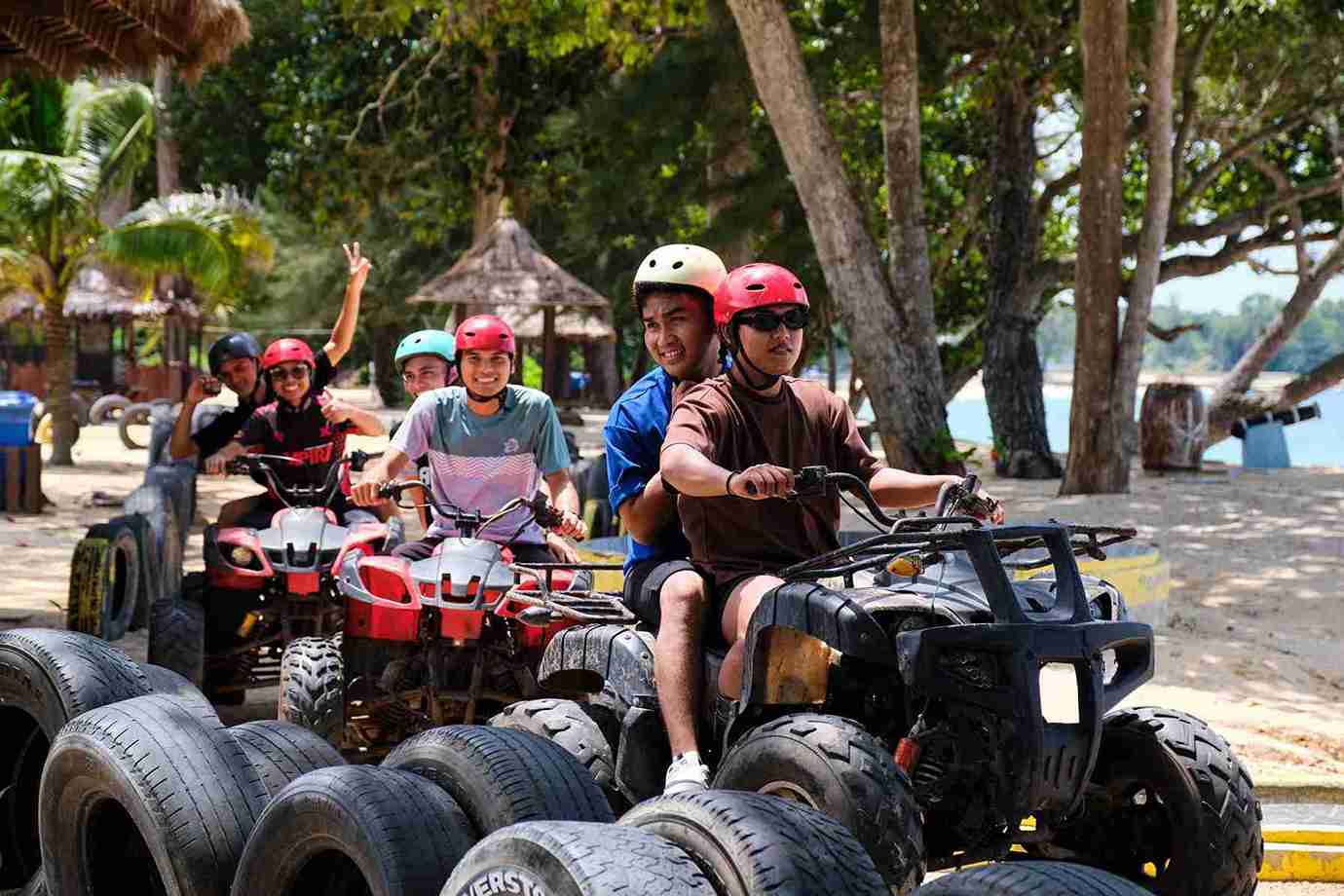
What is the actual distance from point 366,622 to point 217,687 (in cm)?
175

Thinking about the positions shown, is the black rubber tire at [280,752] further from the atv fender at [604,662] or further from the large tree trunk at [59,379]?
the large tree trunk at [59,379]

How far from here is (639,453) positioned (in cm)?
521

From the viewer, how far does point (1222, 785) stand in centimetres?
417

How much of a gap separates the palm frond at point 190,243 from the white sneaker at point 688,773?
19.8 m

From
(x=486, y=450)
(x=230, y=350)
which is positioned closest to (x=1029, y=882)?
(x=486, y=450)

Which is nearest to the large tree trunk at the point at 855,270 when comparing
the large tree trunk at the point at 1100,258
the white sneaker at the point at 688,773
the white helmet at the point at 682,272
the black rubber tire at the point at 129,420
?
the large tree trunk at the point at 1100,258

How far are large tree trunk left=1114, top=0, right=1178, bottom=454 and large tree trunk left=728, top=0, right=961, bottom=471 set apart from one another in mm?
3650

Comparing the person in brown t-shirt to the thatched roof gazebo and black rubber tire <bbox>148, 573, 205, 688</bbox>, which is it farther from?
the thatched roof gazebo

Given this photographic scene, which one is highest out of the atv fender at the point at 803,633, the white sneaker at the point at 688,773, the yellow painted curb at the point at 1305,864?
the atv fender at the point at 803,633

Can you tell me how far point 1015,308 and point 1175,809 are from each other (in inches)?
682

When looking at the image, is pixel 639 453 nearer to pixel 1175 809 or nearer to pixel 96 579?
pixel 1175 809

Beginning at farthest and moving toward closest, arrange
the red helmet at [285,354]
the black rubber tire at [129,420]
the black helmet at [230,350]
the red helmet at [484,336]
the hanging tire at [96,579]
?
the black rubber tire at [129,420]
the hanging tire at [96,579]
the black helmet at [230,350]
the red helmet at [285,354]
the red helmet at [484,336]

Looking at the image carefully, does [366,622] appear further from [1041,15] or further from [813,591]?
[1041,15]

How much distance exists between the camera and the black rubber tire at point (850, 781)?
3789 millimetres
